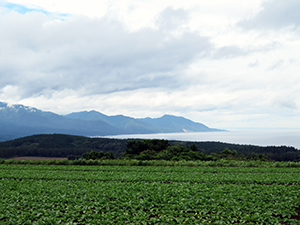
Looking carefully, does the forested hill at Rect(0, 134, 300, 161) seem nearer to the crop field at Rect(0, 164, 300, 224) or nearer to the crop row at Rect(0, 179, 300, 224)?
the crop field at Rect(0, 164, 300, 224)

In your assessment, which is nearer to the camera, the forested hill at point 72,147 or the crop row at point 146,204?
the crop row at point 146,204

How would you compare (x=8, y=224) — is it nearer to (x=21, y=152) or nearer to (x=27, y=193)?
(x=27, y=193)

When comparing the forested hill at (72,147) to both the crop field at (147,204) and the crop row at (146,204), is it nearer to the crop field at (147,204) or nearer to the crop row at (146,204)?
the crop field at (147,204)

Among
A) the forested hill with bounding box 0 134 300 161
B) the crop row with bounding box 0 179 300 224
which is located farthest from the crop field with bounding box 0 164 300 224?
the forested hill with bounding box 0 134 300 161

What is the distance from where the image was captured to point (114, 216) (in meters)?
10.6

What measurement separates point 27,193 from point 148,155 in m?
25.3

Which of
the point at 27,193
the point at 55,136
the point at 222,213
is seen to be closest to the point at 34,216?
the point at 27,193

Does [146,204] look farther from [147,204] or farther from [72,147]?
[72,147]

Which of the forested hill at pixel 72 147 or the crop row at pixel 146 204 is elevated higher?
the crop row at pixel 146 204

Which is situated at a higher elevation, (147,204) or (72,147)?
(147,204)

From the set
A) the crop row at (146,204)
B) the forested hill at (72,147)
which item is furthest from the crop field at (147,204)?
the forested hill at (72,147)

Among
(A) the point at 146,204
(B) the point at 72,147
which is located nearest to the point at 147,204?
(A) the point at 146,204

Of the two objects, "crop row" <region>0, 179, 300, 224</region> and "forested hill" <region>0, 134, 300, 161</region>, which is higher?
"crop row" <region>0, 179, 300, 224</region>

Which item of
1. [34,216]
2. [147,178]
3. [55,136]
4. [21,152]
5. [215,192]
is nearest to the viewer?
[34,216]
